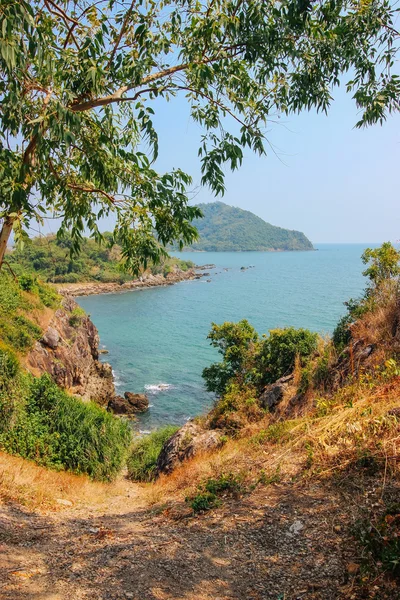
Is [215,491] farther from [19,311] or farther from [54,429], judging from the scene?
[19,311]

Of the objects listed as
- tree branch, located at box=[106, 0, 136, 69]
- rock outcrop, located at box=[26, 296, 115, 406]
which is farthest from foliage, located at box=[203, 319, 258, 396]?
tree branch, located at box=[106, 0, 136, 69]

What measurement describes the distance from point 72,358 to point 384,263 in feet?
60.3

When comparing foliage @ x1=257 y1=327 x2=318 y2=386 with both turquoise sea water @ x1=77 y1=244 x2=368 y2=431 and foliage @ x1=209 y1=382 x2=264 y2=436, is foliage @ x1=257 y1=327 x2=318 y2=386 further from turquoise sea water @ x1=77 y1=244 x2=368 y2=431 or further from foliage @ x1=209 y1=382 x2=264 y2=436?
turquoise sea water @ x1=77 y1=244 x2=368 y2=431

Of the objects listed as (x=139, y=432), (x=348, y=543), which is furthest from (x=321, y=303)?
(x=348, y=543)

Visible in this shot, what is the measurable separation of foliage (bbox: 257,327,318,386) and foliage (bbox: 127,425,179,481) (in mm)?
5313

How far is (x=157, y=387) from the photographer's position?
32.9m

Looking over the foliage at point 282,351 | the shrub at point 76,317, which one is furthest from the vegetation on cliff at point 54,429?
the shrub at point 76,317

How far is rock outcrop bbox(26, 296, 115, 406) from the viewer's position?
21328mm

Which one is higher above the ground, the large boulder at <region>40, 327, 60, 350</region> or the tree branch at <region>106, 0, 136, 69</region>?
the tree branch at <region>106, 0, 136, 69</region>

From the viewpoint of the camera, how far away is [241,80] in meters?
5.43

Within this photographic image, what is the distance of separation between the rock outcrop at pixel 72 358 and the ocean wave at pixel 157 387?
3079 mm

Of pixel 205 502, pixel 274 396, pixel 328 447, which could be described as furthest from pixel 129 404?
pixel 328 447

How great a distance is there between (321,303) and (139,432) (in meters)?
43.4

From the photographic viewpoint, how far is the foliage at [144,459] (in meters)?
13.7
